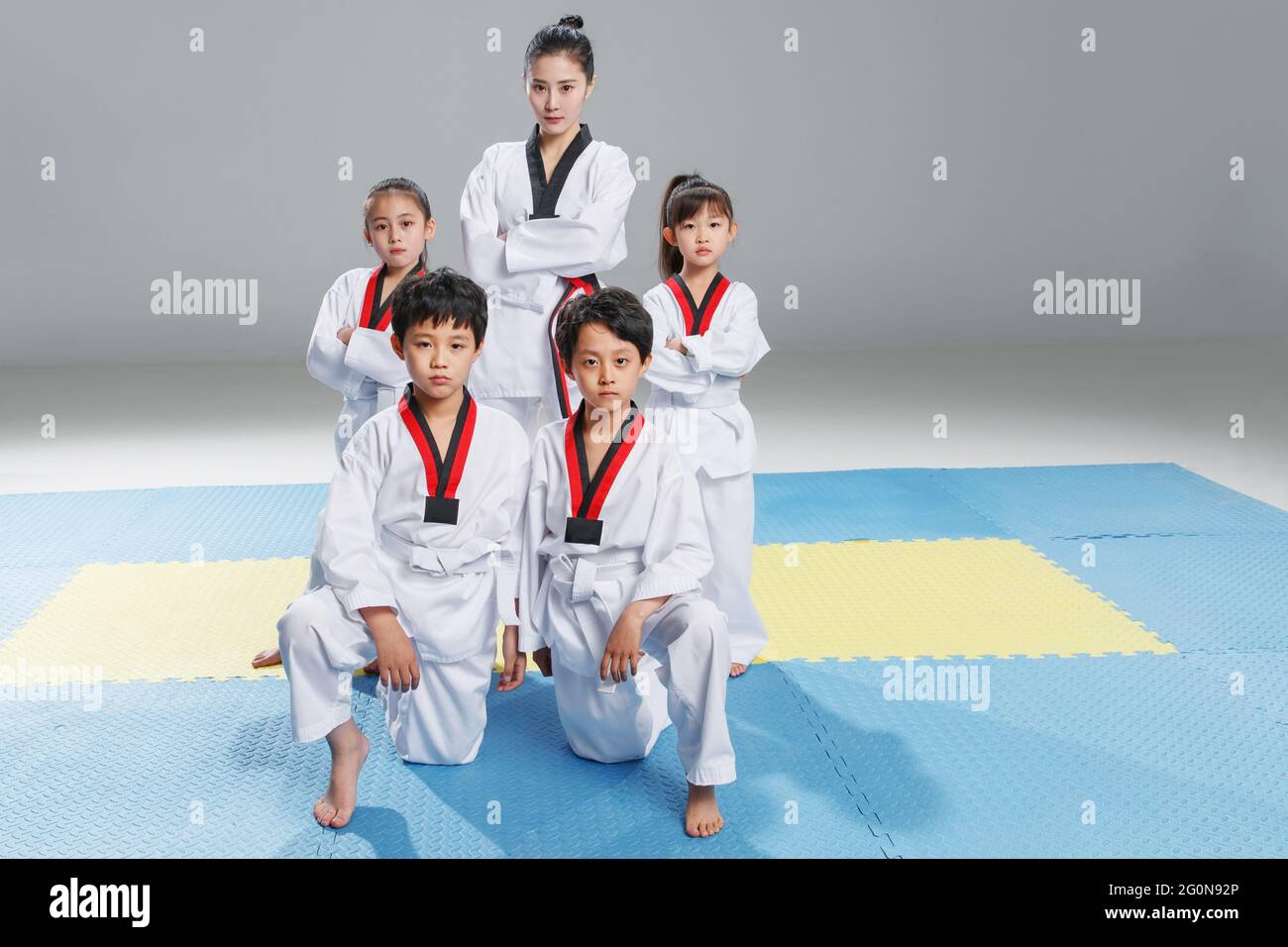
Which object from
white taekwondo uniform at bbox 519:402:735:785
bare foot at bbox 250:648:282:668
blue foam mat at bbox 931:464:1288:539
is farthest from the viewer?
blue foam mat at bbox 931:464:1288:539

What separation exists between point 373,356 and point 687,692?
1.34 m

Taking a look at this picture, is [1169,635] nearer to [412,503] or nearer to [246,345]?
[412,503]

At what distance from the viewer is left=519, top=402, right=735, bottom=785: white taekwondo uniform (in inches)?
116

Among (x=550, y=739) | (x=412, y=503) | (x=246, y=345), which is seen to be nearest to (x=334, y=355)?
(x=412, y=503)

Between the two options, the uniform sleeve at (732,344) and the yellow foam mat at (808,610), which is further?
the yellow foam mat at (808,610)

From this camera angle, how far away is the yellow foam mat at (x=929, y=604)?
390cm

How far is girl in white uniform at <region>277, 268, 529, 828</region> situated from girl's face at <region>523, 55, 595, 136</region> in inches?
31.6

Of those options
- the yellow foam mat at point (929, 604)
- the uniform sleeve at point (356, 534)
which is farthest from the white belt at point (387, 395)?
the yellow foam mat at point (929, 604)

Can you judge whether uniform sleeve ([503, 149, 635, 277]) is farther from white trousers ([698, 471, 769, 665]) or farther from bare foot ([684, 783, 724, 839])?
bare foot ([684, 783, 724, 839])

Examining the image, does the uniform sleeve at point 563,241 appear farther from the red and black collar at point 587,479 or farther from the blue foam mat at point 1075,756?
the blue foam mat at point 1075,756

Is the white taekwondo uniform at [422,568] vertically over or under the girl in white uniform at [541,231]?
under

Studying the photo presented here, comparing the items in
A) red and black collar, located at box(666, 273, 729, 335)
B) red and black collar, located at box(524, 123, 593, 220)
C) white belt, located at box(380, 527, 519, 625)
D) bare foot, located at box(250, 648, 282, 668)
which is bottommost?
bare foot, located at box(250, 648, 282, 668)

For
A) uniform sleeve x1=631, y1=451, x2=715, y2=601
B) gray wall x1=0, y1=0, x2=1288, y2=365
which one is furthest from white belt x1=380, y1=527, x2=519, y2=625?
gray wall x1=0, y1=0, x2=1288, y2=365

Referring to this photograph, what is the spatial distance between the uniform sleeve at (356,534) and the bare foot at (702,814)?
776mm
